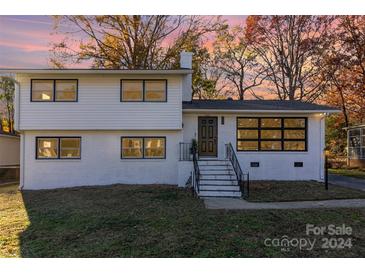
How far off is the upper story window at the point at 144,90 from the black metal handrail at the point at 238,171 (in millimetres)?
3484

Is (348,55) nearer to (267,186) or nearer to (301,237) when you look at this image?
(267,186)

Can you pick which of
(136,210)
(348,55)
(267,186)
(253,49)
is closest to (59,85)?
(136,210)

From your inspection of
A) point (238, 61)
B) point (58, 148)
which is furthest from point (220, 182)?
point (238, 61)

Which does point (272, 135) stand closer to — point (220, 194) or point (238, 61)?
point (220, 194)

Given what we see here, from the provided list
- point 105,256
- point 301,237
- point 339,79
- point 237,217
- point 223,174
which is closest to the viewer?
point 105,256

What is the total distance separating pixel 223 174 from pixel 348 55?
62.4ft

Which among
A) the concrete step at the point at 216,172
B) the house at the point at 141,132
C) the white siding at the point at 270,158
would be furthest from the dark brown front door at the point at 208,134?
the concrete step at the point at 216,172

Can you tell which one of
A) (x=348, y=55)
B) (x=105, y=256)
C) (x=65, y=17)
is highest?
(x=65, y=17)

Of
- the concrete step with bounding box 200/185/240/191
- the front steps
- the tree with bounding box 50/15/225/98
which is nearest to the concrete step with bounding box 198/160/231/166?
the front steps

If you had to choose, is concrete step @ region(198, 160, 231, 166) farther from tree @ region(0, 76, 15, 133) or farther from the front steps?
tree @ region(0, 76, 15, 133)

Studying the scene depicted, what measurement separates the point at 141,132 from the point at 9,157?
40.6 ft

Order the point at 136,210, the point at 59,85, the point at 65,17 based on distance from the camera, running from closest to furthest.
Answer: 1. the point at 136,210
2. the point at 59,85
3. the point at 65,17

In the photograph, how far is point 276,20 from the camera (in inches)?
1140

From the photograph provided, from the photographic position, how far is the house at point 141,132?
1452cm
